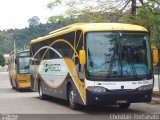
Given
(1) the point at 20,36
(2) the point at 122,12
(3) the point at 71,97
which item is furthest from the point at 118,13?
(1) the point at 20,36

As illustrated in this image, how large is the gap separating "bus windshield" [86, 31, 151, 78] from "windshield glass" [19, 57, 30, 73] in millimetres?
17859

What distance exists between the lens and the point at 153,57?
50.9ft

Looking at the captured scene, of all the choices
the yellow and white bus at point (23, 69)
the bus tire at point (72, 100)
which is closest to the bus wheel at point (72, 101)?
the bus tire at point (72, 100)

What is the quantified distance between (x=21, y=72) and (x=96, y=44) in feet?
59.6

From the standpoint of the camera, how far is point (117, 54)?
1505 centimetres

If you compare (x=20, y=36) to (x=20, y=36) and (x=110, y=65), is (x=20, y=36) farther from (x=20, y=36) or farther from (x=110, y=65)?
(x=110, y=65)

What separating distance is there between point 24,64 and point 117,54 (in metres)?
18.2

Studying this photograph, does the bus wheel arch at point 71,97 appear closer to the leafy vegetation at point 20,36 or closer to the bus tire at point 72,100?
the bus tire at point 72,100

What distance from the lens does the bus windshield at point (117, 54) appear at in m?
14.8

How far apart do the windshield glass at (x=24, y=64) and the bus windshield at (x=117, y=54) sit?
17.9m

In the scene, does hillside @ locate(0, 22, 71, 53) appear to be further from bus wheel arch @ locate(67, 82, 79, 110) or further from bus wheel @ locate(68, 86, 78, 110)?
bus wheel @ locate(68, 86, 78, 110)

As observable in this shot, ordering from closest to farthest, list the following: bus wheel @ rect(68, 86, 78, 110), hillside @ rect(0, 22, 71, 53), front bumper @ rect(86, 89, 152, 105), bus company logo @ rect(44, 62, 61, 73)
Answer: front bumper @ rect(86, 89, 152, 105) < bus wheel @ rect(68, 86, 78, 110) < bus company logo @ rect(44, 62, 61, 73) < hillside @ rect(0, 22, 71, 53)

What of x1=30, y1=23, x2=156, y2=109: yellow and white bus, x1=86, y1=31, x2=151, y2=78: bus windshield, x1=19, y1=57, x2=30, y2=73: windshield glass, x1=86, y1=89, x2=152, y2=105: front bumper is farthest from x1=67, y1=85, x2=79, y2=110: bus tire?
x1=19, y1=57, x2=30, y2=73: windshield glass

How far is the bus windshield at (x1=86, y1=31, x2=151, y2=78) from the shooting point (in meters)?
14.8
